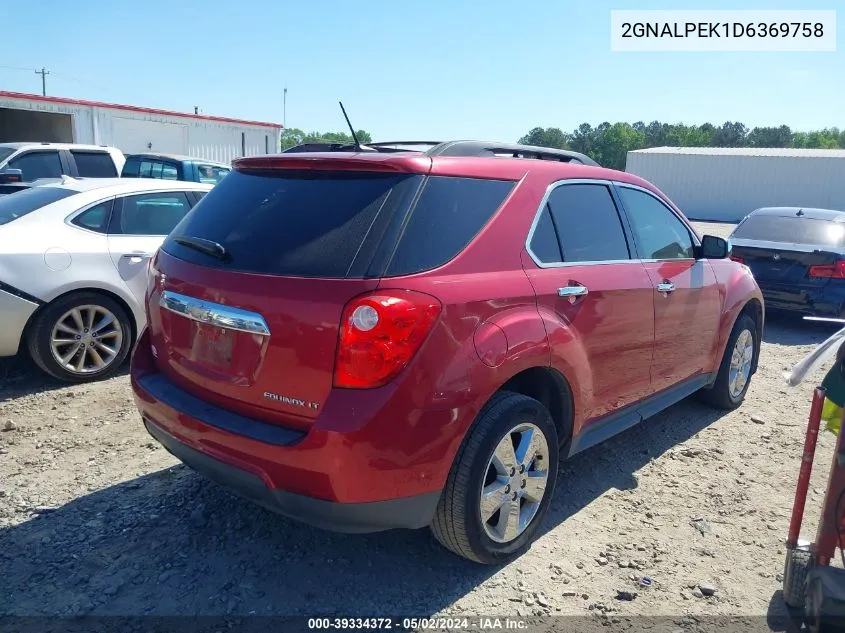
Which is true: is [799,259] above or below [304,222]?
below

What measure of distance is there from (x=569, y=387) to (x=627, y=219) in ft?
4.00

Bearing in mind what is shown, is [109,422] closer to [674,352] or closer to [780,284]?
[674,352]

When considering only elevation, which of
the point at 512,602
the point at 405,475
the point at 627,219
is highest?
the point at 627,219

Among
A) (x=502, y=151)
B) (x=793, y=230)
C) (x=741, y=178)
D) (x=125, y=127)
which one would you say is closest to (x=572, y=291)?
(x=502, y=151)

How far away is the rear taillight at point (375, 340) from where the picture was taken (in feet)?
7.84

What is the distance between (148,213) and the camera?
5672 millimetres

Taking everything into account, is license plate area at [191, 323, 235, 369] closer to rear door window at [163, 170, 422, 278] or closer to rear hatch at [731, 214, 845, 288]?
rear door window at [163, 170, 422, 278]

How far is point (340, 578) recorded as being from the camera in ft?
9.62

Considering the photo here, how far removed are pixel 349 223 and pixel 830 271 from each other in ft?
23.4

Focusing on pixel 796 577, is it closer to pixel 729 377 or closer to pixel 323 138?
pixel 729 377

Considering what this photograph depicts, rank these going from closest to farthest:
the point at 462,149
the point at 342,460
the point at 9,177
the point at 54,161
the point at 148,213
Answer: the point at 342,460 < the point at 462,149 < the point at 148,213 < the point at 9,177 < the point at 54,161

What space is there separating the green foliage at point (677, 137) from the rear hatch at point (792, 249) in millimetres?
→ 65909

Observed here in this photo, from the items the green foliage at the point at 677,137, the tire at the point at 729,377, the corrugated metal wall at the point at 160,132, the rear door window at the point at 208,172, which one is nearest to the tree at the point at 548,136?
the green foliage at the point at 677,137

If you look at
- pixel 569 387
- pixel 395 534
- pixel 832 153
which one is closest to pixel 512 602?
pixel 395 534
